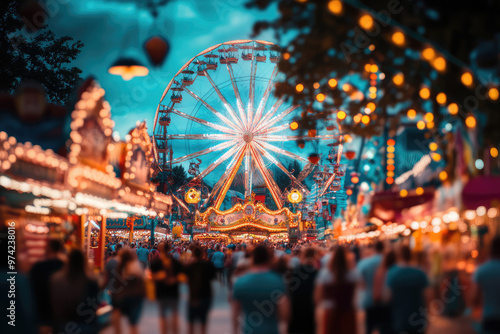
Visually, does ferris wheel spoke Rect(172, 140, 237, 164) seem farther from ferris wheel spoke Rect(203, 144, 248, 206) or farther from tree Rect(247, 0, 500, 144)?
tree Rect(247, 0, 500, 144)

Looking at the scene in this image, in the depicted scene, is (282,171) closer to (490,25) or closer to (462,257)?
(462,257)

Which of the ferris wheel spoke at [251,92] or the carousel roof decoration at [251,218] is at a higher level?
the ferris wheel spoke at [251,92]

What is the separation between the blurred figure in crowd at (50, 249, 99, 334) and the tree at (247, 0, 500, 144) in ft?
14.4

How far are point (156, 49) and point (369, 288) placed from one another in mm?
5535

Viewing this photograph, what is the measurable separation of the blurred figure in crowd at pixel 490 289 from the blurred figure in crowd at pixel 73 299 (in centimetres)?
408

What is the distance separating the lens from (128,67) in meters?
11.9

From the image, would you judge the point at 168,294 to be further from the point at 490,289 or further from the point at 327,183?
the point at 327,183

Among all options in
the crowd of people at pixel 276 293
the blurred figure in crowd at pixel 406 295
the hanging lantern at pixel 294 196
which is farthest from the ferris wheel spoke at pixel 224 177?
the blurred figure in crowd at pixel 406 295

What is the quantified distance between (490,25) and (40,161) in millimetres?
7594

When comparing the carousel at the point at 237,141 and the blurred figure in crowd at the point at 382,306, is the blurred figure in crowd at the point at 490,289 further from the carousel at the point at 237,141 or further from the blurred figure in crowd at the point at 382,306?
the carousel at the point at 237,141

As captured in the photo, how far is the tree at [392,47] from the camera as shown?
833cm

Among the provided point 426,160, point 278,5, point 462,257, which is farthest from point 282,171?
point 278,5

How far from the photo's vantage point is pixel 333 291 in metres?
7.42

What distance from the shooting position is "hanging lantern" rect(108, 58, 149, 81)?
1174 cm
